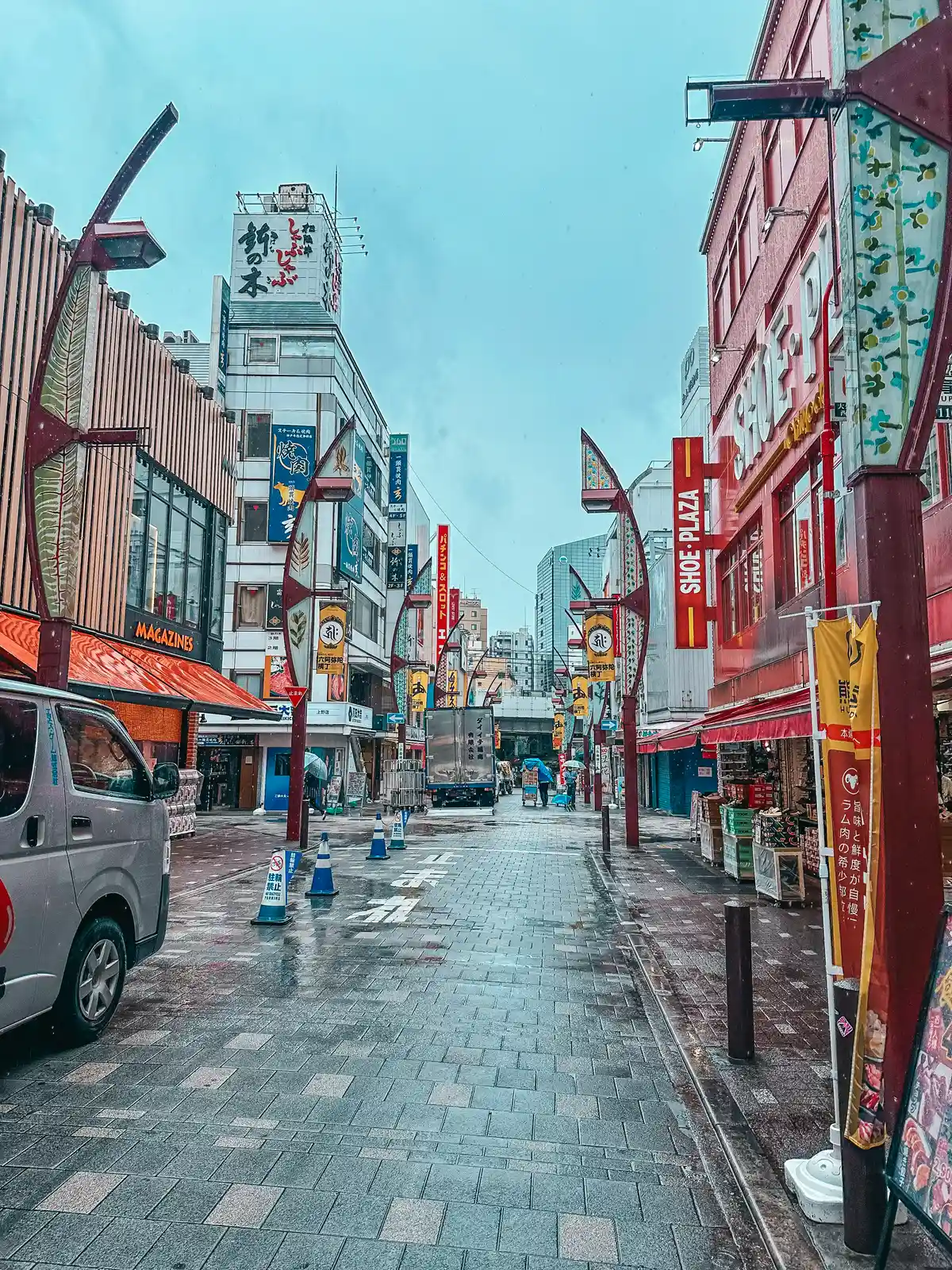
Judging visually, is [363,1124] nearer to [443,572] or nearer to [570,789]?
[570,789]

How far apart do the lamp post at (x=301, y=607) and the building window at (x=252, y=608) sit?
2032 cm

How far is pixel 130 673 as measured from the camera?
17500 mm

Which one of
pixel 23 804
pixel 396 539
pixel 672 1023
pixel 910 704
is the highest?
pixel 396 539

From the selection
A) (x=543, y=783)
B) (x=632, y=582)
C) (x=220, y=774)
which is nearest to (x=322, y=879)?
(x=632, y=582)

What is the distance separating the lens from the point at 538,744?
114500 millimetres

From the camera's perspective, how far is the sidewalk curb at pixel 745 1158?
361cm

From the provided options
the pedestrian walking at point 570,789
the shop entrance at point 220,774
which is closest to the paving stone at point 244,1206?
the shop entrance at point 220,774

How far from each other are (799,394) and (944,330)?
10.5 meters

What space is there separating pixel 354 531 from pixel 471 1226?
128 feet

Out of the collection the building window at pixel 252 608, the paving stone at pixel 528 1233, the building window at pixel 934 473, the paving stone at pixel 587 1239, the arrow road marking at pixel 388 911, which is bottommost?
the arrow road marking at pixel 388 911

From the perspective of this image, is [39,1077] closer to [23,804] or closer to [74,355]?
[23,804]

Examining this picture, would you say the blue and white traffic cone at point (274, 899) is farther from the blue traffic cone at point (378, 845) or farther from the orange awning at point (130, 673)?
the blue traffic cone at point (378, 845)

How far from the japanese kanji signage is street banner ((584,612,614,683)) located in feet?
80.1

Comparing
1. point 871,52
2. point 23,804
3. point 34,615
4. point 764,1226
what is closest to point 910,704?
point 764,1226
